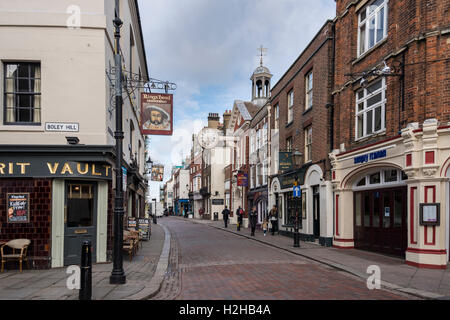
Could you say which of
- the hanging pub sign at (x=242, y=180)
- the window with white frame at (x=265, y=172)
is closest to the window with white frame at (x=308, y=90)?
the window with white frame at (x=265, y=172)

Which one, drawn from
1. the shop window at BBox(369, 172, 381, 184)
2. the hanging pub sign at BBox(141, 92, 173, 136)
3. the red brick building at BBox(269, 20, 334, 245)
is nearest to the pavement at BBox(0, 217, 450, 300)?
the shop window at BBox(369, 172, 381, 184)

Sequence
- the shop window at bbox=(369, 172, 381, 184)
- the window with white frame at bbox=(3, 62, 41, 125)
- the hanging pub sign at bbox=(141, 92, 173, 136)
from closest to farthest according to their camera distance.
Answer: the window with white frame at bbox=(3, 62, 41, 125), the hanging pub sign at bbox=(141, 92, 173, 136), the shop window at bbox=(369, 172, 381, 184)

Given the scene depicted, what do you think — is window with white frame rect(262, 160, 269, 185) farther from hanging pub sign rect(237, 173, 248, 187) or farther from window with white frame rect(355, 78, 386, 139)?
window with white frame rect(355, 78, 386, 139)

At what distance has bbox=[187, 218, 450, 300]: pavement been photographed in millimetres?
8242

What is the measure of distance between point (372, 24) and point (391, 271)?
9.36 metres

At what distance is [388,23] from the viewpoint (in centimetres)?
1333

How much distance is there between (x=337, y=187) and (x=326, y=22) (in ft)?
24.8

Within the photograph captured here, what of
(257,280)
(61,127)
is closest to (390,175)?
(257,280)

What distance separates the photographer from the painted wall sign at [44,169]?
10586 mm

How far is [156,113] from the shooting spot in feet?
40.7

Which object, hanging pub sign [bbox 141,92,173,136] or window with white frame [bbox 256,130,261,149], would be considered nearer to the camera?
hanging pub sign [bbox 141,92,173,136]

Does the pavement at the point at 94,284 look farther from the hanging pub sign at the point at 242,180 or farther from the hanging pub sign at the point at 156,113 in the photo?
the hanging pub sign at the point at 242,180

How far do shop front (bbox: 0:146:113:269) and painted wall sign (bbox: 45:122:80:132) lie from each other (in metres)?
0.62

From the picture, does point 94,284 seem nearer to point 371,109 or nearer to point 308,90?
point 371,109
